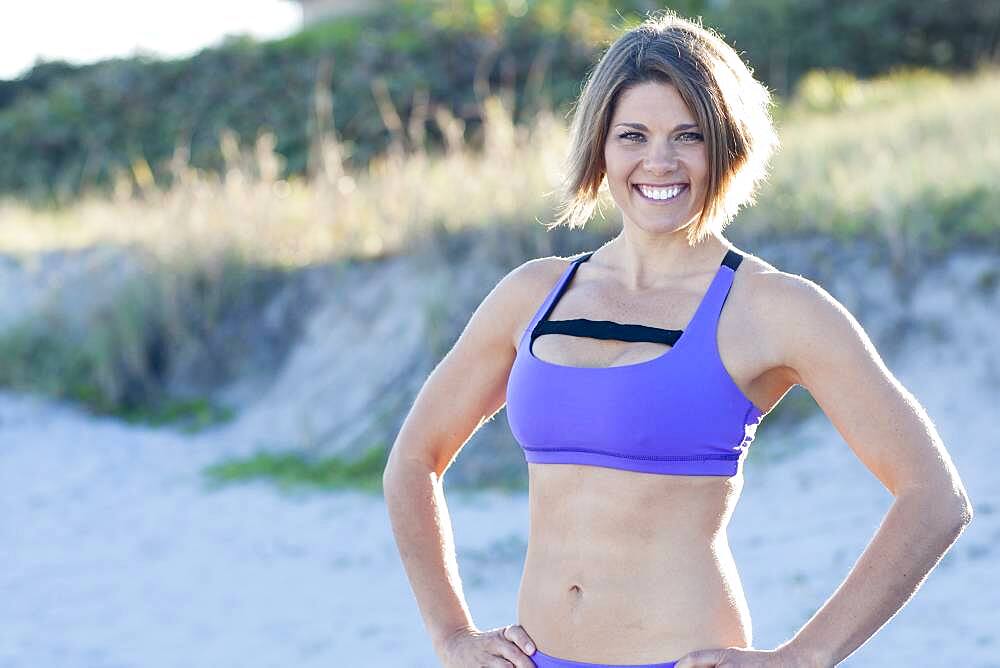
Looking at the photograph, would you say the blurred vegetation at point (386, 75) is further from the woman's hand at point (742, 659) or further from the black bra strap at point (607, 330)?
the woman's hand at point (742, 659)

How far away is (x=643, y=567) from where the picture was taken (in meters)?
2.27

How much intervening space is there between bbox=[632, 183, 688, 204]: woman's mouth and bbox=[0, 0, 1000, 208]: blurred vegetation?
1399cm

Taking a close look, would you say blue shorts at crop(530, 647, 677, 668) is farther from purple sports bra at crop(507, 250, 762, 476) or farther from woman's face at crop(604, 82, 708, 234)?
woman's face at crop(604, 82, 708, 234)

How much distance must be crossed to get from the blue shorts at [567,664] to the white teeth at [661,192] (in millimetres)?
790

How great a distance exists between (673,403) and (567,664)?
0.50 m

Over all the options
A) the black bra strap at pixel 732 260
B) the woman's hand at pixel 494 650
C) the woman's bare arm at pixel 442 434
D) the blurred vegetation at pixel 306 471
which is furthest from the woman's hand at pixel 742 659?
the blurred vegetation at pixel 306 471

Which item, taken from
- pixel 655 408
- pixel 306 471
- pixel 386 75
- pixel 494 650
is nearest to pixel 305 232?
pixel 306 471

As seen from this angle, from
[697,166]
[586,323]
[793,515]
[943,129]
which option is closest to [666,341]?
[586,323]

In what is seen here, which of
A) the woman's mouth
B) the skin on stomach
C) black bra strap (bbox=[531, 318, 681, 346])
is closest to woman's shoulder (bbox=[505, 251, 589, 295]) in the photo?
black bra strap (bbox=[531, 318, 681, 346])

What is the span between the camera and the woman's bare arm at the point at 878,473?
211 centimetres

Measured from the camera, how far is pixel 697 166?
91.2 inches

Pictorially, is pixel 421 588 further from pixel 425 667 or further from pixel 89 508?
pixel 89 508

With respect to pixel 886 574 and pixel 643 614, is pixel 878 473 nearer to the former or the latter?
pixel 886 574

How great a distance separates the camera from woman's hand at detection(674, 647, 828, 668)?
2.11 metres
